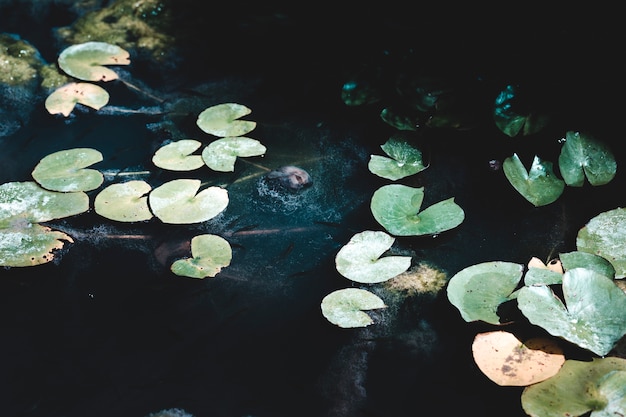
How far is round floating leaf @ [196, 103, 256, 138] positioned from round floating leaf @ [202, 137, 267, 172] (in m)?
0.04

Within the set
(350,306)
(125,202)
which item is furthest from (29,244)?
(350,306)

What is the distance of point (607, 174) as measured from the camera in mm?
1789

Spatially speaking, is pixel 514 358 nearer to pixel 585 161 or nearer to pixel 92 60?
pixel 585 161

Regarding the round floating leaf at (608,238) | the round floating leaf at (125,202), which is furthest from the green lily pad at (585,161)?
the round floating leaf at (125,202)

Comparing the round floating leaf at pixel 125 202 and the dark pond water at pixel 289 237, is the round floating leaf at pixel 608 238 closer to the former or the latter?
the dark pond water at pixel 289 237

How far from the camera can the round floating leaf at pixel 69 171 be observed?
188cm

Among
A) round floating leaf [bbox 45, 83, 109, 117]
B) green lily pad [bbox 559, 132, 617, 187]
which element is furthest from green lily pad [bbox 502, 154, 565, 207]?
round floating leaf [bbox 45, 83, 109, 117]

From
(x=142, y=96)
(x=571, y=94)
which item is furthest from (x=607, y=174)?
(x=142, y=96)

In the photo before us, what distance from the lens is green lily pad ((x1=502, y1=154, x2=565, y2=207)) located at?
1.76 m

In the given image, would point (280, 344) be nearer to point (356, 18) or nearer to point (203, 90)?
point (203, 90)

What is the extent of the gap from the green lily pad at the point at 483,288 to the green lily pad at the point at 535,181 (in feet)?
1.06

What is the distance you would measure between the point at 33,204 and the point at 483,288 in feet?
4.77

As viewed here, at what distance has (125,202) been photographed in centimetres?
182

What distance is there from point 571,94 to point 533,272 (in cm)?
77
